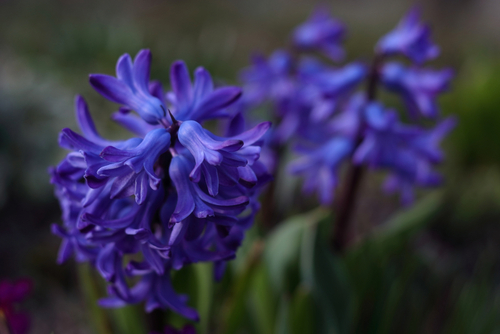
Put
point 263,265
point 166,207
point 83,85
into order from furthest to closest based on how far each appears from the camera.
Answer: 1. point 83,85
2. point 263,265
3. point 166,207

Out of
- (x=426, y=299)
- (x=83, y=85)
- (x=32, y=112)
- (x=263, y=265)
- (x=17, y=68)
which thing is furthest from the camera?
(x=83, y=85)

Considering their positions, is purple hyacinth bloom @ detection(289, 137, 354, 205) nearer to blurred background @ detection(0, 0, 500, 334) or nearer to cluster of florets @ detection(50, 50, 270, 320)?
blurred background @ detection(0, 0, 500, 334)

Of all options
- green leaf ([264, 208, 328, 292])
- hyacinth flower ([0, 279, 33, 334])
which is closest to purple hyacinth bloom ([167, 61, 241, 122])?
hyacinth flower ([0, 279, 33, 334])

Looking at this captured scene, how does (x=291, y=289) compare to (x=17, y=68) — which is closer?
(x=291, y=289)

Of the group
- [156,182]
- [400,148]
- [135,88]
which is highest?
[135,88]

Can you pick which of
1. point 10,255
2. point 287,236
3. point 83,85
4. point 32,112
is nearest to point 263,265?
point 287,236

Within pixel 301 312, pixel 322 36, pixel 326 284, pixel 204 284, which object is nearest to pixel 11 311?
pixel 204 284

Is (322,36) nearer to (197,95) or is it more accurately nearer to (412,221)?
(412,221)

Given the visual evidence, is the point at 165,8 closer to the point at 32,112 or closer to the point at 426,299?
the point at 32,112
